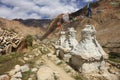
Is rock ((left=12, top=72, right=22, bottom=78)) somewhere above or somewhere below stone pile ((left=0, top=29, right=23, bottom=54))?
below

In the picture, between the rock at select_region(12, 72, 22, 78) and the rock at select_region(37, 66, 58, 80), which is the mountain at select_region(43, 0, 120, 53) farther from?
the rock at select_region(12, 72, 22, 78)

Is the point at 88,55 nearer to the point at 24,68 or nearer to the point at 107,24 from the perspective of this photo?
the point at 24,68

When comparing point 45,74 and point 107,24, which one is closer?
point 45,74

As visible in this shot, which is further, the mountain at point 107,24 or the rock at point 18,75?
the mountain at point 107,24

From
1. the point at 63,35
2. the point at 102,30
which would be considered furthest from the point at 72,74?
the point at 102,30

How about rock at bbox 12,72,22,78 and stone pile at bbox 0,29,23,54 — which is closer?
rock at bbox 12,72,22,78

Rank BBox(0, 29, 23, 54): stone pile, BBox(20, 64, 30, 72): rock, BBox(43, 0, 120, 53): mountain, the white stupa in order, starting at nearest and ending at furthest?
BBox(20, 64, 30, 72): rock < the white stupa < BBox(0, 29, 23, 54): stone pile < BBox(43, 0, 120, 53): mountain

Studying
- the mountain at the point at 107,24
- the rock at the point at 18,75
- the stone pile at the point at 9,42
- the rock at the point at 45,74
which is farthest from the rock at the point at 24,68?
the mountain at the point at 107,24

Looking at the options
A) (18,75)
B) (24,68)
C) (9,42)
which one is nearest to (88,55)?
(24,68)

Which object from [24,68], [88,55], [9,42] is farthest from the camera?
[9,42]

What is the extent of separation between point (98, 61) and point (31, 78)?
737 centimetres

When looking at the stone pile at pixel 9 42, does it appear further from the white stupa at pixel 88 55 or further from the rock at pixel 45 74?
the rock at pixel 45 74

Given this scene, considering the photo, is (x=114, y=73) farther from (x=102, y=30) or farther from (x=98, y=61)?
(x=102, y=30)

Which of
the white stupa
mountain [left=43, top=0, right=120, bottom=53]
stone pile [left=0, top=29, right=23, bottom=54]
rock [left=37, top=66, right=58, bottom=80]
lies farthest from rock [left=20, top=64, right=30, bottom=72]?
mountain [left=43, top=0, right=120, bottom=53]
